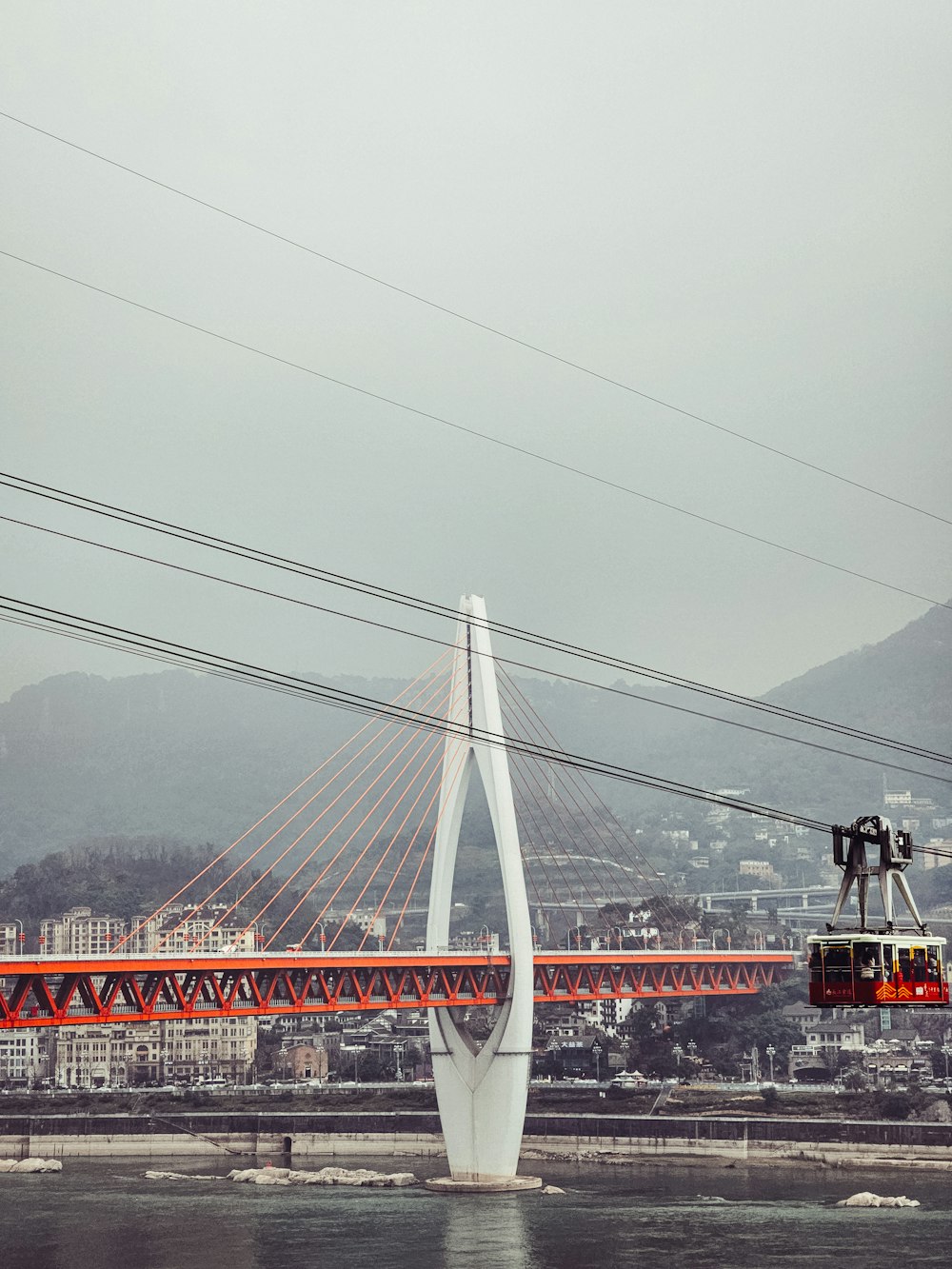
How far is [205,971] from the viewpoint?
108 ft

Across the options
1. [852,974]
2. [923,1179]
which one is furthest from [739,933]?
[852,974]

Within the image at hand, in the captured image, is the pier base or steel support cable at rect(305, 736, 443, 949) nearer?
the pier base

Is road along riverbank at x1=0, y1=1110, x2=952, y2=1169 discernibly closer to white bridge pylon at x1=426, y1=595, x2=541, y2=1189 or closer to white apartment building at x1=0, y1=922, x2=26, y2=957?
white bridge pylon at x1=426, y1=595, x2=541, y2=1189

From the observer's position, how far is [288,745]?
611 ft

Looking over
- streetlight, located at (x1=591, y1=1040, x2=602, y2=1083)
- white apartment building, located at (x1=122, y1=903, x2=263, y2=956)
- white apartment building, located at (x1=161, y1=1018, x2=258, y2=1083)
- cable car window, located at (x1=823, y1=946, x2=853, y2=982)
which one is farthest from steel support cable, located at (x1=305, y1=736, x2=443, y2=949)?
cable car window, located at (x1=823, y1=946, x2=853, y2=982)

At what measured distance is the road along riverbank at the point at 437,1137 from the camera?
51562 mm

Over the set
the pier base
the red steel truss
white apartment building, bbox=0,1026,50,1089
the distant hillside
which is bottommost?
the pier base

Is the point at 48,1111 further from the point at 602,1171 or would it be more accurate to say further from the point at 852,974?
the point at 852,974

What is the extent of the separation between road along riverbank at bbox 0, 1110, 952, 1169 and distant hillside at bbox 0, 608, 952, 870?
3528 inches

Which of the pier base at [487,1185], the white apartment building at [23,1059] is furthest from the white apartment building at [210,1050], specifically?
the pier base at [487,1185]

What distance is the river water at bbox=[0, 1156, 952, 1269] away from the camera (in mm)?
33500

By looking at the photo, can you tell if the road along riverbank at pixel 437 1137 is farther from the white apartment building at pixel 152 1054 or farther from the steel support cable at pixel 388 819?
the white apartment building at pixel 152 1054

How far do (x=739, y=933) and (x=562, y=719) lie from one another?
327 ft

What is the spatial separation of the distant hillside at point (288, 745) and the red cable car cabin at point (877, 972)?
133m
